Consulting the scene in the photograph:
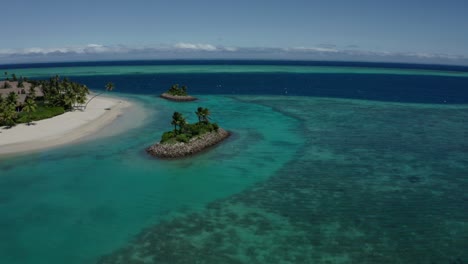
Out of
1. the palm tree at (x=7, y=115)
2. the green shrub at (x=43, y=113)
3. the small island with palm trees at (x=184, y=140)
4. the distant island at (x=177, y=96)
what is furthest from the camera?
the distant island at (x=177, y=96)

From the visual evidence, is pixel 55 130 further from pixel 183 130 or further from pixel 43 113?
pixel 183 130

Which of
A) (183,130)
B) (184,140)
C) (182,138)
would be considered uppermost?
(183,130)

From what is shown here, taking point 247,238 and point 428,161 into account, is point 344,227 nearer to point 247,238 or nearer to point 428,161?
point 247,238

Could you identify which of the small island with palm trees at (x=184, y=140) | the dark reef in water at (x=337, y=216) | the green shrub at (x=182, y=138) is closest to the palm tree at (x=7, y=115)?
the small island with palm trees at (x=184, y=140)

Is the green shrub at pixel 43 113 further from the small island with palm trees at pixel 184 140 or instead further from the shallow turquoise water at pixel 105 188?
the small island with palm trees at pixel 184 140

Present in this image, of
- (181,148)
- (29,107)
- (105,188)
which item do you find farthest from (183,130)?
(29,107)

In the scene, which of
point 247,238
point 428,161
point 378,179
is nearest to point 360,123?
point 428,161
